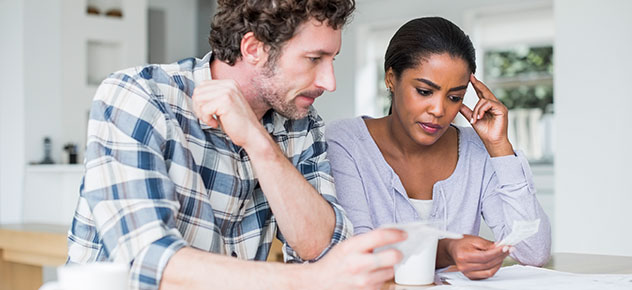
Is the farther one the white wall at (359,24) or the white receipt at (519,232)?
the white wall at (359,24)

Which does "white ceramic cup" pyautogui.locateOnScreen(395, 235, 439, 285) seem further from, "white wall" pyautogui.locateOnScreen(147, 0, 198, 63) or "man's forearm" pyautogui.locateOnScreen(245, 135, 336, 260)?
"white wall" pyautogui.locateOnScreen(147, 0, 198, 63)

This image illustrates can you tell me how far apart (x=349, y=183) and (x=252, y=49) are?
45 centimetres

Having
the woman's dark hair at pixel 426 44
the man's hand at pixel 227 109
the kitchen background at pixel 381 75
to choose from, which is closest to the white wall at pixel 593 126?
the kitchen background at pixel 381 75

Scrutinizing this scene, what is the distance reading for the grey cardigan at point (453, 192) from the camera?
165cm

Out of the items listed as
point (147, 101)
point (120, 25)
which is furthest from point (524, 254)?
point (120, 25)

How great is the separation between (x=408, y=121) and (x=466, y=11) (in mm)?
3681

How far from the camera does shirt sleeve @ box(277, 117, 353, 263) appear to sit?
1345mm

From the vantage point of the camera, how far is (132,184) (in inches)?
42.5

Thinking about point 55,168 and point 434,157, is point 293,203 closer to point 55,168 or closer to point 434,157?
point 434,157

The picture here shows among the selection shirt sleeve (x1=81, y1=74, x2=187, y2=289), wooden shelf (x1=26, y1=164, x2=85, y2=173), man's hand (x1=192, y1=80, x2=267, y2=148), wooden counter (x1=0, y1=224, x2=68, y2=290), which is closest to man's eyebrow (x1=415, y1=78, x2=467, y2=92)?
man's hand (x1=192, y1=80, x2=267, y2=148)

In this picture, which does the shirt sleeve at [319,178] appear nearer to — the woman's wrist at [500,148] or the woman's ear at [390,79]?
the woman's ear at [390,79]

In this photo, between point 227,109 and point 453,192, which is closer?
point 227,109

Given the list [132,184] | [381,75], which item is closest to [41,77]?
[381,75]

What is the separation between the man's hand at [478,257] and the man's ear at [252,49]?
0.56m
